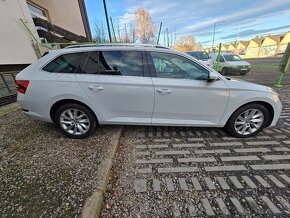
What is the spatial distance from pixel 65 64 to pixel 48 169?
71.8 inches

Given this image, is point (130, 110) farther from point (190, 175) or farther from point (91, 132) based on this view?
point (190, 175)

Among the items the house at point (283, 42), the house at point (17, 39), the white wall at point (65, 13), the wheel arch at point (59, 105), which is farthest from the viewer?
the house at point (283, 42)

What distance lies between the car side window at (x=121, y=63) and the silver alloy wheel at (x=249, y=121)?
85.7 inches

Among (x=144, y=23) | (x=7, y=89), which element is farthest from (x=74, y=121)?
(x=144, y=23)

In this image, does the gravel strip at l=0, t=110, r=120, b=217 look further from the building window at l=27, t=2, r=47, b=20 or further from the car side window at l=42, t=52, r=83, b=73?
the building window at l=27, t=2, r=47, b=20

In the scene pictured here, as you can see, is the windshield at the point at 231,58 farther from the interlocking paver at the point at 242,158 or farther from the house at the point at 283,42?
the house at the point at 283,42

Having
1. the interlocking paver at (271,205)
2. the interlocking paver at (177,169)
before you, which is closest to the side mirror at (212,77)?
the interlocking paver at (177,169)

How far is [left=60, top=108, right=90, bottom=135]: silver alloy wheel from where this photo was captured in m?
3.06

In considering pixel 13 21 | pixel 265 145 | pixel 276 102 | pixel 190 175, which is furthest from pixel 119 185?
pixel 13 21

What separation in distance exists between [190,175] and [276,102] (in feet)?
7.52

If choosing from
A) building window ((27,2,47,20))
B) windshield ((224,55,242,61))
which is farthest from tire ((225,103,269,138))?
building window ((27,2,47,20))

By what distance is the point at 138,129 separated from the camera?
12.0ft

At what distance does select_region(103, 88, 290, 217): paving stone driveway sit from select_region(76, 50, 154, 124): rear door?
759 millimetres

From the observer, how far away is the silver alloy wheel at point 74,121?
3.06m
